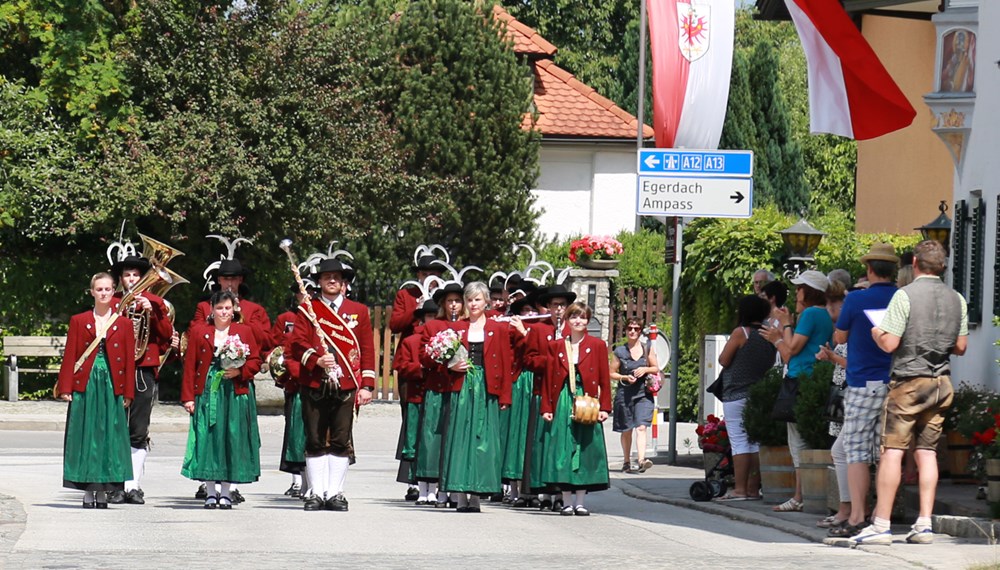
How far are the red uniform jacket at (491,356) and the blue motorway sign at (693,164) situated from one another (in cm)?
411

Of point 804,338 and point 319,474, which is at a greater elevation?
point 804,338

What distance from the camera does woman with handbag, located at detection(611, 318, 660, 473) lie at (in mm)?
19359

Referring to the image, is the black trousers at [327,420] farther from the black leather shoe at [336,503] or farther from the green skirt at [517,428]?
the green skirt at [517,428]

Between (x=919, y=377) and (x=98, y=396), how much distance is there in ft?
20.1

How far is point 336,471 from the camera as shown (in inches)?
549

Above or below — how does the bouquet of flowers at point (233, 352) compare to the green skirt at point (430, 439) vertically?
above

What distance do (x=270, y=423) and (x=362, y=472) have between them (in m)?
7.58

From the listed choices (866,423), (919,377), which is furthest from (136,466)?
(919,377)

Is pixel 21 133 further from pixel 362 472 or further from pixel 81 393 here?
pixel 81 393

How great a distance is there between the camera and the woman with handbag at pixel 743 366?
1512 cm

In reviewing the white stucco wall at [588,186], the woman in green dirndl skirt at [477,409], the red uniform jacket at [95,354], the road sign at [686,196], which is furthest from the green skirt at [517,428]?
the white stucco wall at [588,186]

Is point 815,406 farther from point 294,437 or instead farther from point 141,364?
point 141,364

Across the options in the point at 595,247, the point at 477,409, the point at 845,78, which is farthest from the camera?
the point at 595,247

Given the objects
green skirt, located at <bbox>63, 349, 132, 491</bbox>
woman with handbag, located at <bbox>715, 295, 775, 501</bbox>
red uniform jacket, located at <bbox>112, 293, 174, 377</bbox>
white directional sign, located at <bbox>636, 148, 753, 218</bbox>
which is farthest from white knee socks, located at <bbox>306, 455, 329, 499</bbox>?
white directional sign, located at <bbox>636, 148, 753, 218</bbox>
